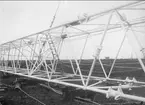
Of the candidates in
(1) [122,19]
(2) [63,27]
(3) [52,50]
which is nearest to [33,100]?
(3) [52,50]

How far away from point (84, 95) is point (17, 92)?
5.64 m

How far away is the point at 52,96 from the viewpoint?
29.5ft

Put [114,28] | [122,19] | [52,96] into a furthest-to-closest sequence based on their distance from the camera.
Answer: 1. [52,96]
2. [114,28]
3. [122,19]

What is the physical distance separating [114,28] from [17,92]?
30.4ft

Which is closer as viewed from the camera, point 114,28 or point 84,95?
point 114,28

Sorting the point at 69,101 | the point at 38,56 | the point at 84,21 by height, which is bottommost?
the point at 69,101

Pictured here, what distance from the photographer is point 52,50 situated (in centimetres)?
664

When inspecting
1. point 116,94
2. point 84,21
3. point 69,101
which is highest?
point 84,21

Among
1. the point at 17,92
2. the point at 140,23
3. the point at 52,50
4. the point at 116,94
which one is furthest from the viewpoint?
the point at 17,92

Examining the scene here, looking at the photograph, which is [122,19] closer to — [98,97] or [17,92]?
[98,97]

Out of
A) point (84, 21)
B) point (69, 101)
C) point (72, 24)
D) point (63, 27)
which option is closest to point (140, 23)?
point (84, 21)

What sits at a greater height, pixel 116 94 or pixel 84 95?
pixel 116 94

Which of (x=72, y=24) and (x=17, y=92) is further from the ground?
(x=72, y=24)

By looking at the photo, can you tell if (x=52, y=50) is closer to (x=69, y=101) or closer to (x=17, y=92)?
(x=69, y=101)
